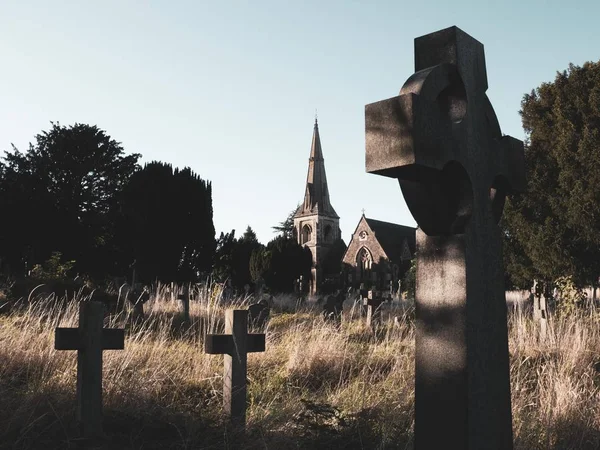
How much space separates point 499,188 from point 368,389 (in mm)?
2463

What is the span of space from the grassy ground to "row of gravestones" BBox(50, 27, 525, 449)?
94 cm

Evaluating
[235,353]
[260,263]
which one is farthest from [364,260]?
[235,353]

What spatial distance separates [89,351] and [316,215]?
176ft

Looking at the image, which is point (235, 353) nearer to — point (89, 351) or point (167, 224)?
point (89, 351)

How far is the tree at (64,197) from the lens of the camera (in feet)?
87.6

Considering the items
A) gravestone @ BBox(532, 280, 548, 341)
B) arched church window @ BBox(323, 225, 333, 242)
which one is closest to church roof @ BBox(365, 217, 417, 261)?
arched church window @ BBox(323, 225, 333, 242)

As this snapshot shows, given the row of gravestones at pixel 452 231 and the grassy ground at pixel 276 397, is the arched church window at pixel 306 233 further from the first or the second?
the row of gravestones at pixel 452 231

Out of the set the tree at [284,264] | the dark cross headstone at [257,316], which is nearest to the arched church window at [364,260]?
the tree at [284,264]

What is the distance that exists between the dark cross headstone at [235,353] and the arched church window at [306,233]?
53928 mm

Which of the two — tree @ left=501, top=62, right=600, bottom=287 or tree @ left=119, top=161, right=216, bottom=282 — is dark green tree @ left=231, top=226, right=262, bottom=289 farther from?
tree @ left=501, top=62, right=600, bottom=287

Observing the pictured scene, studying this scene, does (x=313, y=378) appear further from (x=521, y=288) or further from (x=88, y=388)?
(x=521, y=288)

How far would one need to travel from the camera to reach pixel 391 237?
49.2 m

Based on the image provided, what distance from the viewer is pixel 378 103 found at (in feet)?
8.11

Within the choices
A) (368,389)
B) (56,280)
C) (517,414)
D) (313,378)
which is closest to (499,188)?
(517,414)
